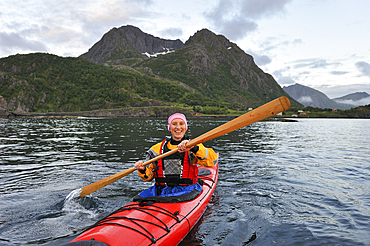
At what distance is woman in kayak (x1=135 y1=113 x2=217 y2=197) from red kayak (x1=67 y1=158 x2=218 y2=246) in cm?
51

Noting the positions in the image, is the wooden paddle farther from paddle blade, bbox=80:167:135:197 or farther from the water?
the water

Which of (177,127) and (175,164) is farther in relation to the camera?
(175,164)

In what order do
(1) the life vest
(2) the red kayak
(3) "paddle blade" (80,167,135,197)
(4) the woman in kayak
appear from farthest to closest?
(3) "paddle blade" (80,167,135,197) < (1) the life vest < (4) the woman in kayak < (2) the red kayak

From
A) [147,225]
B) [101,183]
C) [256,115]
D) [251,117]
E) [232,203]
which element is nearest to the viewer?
[147,225]

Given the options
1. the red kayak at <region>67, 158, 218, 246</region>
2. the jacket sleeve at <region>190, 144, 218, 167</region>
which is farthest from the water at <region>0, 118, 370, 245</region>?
the jacket sleeve at <region>190, 144, 218, 167</region>

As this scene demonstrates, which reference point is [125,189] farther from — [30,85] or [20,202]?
[30,85]

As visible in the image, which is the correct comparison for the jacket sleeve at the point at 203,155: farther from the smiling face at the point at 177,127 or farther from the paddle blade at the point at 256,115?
the smiling face at the point at 177,127

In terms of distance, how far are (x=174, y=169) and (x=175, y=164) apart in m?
0.16

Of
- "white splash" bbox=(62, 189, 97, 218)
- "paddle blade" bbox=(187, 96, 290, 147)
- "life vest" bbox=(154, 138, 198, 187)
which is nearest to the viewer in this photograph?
"paddle blade" bbox=(187, 96, 290, 147)

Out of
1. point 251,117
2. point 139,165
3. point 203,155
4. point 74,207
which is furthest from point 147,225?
point 74,207

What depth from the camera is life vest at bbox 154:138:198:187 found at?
5875mm

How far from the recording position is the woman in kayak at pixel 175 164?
18.8 feet

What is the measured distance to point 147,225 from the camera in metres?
4.53

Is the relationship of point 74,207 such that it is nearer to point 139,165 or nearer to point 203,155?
point 139,165
